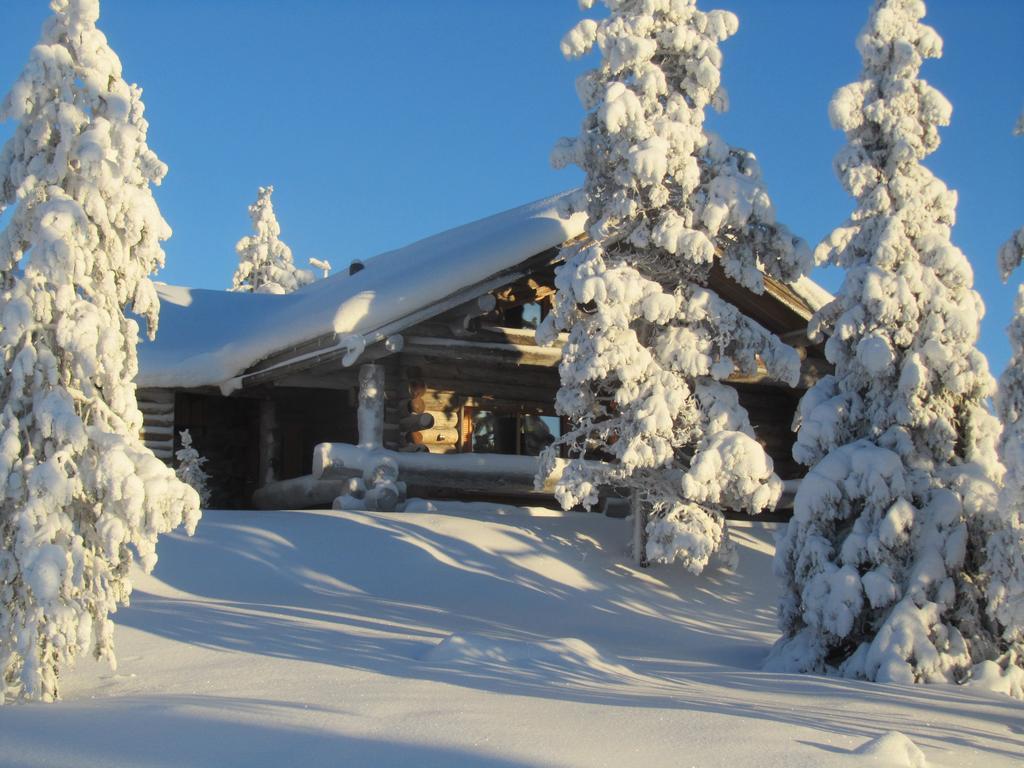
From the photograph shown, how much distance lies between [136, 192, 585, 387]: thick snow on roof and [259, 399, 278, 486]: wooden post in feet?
5.15

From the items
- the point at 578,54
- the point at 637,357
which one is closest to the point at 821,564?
the point at 637,357

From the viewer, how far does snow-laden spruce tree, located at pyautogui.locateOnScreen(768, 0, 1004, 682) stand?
11.8 m

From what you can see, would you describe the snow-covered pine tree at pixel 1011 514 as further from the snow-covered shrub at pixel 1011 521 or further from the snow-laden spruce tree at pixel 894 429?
the snow-laden spruce tree at pixel 894 429

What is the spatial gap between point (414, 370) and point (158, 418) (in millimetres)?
4543

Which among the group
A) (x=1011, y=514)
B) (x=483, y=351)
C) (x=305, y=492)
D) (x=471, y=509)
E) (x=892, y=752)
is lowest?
(x=892, y=752)

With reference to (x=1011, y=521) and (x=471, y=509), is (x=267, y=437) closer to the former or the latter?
(x=471, y=509)

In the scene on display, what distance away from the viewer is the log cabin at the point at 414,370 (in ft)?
61.2

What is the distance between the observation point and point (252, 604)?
511 inches

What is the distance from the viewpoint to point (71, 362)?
29.2 ft

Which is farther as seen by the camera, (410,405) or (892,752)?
(410,405)

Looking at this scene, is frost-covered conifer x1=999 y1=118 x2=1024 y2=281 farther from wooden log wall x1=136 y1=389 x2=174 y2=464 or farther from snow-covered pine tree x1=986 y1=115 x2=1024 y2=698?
wooden log wall x1=136 y1=389 x2=174 y2=464

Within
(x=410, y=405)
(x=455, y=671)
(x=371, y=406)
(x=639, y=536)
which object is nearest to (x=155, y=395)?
(x=371, y=406)

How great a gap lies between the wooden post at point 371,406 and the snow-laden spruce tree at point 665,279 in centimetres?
344

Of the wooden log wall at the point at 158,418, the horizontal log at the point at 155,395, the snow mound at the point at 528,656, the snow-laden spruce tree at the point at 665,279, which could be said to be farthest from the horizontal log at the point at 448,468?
the snow mound at the point at 528,656
